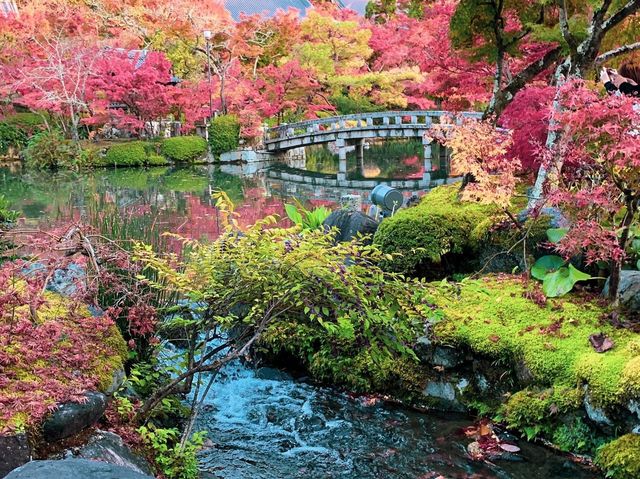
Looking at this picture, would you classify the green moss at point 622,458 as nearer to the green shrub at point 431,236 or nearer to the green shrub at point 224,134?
the green shrub at point 431,236

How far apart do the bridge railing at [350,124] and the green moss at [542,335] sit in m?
16.1

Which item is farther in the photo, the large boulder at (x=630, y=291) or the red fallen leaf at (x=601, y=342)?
the large boulder at (x=630, y=291)

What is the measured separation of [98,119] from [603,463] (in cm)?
2325

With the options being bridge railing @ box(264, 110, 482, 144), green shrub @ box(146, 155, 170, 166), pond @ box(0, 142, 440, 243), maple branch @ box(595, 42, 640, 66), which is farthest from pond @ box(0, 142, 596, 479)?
green shrub @ box(146, 155, 170, 166)

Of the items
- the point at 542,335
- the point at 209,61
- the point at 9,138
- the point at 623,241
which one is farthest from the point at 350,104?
the point at 542,335

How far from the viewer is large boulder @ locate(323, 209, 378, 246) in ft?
24.4

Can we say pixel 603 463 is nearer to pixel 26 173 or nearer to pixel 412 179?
pixel 412 179

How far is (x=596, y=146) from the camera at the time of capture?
4.71 metres

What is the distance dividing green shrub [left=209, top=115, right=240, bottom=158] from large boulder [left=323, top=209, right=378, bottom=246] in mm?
17552

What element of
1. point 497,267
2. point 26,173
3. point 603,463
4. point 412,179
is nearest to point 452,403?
point 603,463

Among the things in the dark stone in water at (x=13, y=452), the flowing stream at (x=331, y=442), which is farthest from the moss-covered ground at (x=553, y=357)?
the dark stone in water at (x=13, y=452)

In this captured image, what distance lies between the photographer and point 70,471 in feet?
6.49

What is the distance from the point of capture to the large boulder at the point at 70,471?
6.35ft

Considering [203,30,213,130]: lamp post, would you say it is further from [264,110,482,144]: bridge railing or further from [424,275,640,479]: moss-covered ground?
[424,275,640,479]: moss-covered ground
